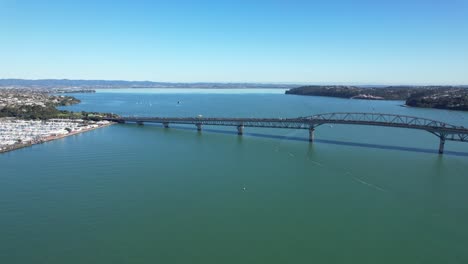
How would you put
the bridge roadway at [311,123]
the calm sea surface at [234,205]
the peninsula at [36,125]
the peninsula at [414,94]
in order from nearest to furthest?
the calm sea surface at [234,205], the bridge roadway at [311,123], the peninsula at [36,125], the peninsula at [414,94]

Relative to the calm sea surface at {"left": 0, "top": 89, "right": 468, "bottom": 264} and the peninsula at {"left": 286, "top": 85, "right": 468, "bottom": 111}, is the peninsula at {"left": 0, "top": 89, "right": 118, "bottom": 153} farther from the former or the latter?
the peninsula at {"left": 286, "top": 85, "right": 468, "bottom": 111}

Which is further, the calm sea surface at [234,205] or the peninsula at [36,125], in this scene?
the peninsula at [36,125]

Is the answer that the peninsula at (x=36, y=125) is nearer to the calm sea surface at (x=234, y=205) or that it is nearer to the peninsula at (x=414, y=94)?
the calm sea surface at (x=234, y=205)

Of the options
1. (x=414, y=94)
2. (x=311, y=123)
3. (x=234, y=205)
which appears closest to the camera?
(x=234, y=205)

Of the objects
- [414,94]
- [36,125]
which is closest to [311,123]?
[36,125]

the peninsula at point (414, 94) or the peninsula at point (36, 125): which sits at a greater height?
the peninsula at point (414, 94)

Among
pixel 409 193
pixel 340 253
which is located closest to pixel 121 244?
pixel 340 253

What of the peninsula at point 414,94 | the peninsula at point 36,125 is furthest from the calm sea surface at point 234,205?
the peninsula at point 414,94

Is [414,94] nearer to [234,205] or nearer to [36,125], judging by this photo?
[234,205]

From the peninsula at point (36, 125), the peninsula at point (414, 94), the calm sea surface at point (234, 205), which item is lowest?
the calm sea surface at point (234, 205)
